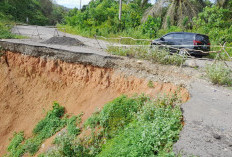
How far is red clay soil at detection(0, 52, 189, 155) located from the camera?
7.10 metres

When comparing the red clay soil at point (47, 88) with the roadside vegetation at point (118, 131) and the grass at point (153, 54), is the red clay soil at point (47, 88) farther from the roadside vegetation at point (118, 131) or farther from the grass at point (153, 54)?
the grass at point (153, 54)

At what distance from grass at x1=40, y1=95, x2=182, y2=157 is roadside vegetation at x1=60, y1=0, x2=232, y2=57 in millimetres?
8182

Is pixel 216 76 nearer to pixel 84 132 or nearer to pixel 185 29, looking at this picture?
pixel 84 132

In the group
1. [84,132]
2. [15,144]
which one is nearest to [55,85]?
[15,144]

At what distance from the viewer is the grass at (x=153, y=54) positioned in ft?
24.4

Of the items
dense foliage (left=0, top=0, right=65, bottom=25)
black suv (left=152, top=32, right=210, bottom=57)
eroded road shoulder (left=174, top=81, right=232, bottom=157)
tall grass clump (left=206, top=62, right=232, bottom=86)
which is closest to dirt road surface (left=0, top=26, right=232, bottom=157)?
eroded road shoulder (left=174, top=81, right=232, bottom=157)

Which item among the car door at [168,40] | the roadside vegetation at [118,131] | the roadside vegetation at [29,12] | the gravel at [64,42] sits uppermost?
the roadside vegetation at [29,12]

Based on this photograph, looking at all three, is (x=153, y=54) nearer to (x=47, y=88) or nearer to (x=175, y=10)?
(x=47, y=88)

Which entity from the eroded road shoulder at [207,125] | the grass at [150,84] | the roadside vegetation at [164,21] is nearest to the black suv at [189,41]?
the roadside vegetation at [164,21]

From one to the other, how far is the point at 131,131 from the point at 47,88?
6.20 meters

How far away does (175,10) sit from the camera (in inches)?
689

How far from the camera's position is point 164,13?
18.6m

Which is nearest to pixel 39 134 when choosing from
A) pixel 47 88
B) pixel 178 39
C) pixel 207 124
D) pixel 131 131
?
pixel 47 88

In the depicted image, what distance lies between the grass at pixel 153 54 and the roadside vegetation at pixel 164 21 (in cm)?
449
